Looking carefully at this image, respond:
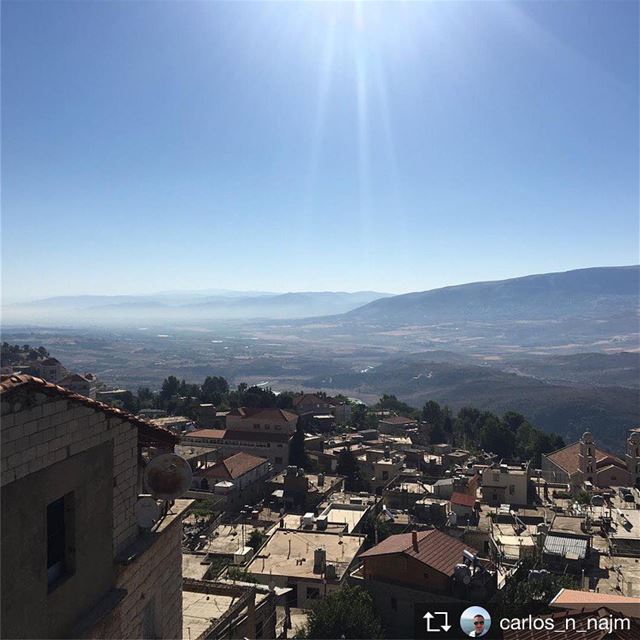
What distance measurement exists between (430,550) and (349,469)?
87.1 feet

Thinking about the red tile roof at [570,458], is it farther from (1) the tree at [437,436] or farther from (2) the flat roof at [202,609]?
(2) the flat roof at [202,609]

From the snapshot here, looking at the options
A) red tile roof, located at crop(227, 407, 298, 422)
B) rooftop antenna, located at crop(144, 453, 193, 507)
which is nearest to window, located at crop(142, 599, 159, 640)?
rooftop antenna, located at crop(144, 453, 193, 507)

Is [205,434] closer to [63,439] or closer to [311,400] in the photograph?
[311,400]

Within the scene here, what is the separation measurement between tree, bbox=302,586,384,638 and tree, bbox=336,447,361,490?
27933mm

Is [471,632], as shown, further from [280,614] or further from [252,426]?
[252,426]

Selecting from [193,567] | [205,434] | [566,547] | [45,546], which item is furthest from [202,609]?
[205,434]

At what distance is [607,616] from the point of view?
1232 cm

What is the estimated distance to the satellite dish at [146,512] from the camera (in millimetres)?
7148

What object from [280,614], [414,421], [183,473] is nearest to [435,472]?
[414,421]

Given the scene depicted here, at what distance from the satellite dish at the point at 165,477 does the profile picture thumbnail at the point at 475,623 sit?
32.2 feet

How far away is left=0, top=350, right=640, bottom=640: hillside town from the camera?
542 centimetres

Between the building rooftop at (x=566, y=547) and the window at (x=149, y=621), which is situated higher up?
the window at (x=149, y=621)

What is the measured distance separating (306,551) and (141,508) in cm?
2140

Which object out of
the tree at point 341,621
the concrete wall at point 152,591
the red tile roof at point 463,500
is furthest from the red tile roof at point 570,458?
the concrete wall at point 152,591
